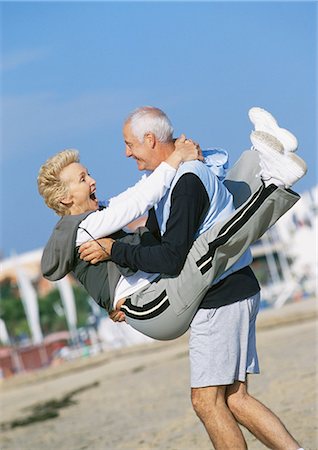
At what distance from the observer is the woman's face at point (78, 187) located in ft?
19.0

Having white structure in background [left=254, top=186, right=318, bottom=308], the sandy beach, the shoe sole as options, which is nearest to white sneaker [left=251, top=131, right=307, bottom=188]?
the shoe sole

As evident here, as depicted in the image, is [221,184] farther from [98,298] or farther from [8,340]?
[8,340]

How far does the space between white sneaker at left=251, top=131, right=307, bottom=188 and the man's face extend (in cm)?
44

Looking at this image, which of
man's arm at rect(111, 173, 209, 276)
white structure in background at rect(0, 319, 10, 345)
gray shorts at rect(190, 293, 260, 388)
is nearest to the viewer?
man's arm at rect(111, 173, 209, 276)

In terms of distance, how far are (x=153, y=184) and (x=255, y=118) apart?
55 centimetres

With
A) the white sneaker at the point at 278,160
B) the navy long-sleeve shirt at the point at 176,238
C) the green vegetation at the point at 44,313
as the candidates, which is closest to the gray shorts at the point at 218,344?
the navy long-sleeve shirt at the point at 176,238

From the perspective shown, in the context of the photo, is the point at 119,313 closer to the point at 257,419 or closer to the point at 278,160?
the point at 257,419

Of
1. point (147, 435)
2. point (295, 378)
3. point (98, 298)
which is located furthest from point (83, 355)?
point (98, 298)

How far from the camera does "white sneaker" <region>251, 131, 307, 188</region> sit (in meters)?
5.49

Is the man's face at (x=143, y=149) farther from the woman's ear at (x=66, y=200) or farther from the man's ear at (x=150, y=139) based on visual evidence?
the woman's ear at (x=66, y=200)

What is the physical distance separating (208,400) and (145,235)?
2.69 ft

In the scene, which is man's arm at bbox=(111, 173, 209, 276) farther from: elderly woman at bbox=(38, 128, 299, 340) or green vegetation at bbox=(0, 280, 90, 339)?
green vegetation at bbox=(0, 280, 90, 339)

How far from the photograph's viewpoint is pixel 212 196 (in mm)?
5594

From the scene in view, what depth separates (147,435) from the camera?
10.9m
